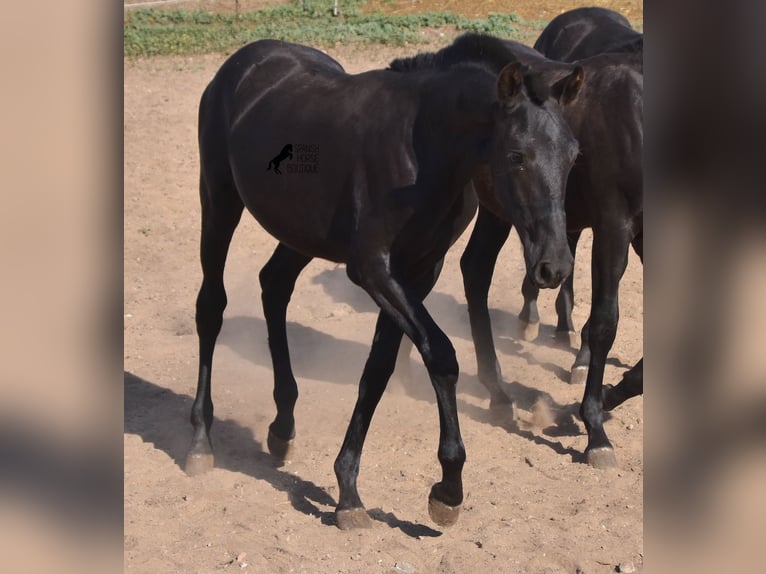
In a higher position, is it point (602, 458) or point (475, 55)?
point (475, 55)

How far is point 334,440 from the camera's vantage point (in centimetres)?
592

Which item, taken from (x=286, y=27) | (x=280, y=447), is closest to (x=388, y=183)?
(x=280, y=447)

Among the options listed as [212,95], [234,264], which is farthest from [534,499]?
[234,264]

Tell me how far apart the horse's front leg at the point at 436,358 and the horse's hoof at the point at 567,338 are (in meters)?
3.59

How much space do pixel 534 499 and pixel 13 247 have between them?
3900 millimetres

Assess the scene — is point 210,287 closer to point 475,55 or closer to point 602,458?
point 475,55

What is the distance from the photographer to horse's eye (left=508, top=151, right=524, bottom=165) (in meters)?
3.93

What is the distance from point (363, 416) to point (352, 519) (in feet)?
1.55

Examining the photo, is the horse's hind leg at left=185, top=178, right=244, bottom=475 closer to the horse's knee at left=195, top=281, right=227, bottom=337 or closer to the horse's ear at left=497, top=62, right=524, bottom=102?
the horse's knee at left=195, top=281, right=227, bottom=337

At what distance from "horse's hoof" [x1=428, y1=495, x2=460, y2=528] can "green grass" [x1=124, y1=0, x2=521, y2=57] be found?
9736 mm

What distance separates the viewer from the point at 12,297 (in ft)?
5.39

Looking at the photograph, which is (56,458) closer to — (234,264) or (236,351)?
(236,351)

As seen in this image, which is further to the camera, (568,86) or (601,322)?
(601,322)

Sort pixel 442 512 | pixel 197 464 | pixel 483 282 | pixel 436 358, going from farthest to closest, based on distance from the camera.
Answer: pixel 483 282 → pixel 197 464 → pixel 442 512 → pixel 436 358
